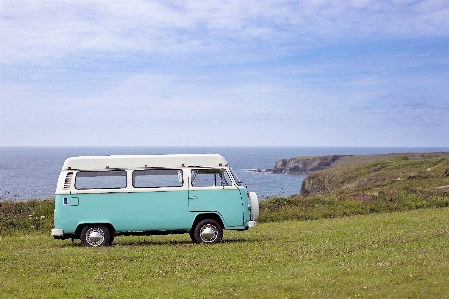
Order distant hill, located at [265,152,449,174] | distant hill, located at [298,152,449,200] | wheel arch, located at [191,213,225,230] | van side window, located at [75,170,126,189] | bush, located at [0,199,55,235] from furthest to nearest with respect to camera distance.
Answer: distant hill, located at [265,152,449,174] < distant hill, located at [298,152,449,200] < bush, located at [0,199,55,235] < wheel arch, located at [191,213,225,230] < van side window, located at [75,170,126,189]

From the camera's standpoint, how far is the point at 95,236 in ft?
65.2

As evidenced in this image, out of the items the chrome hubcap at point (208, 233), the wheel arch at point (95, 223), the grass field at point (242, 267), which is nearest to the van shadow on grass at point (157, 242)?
→ the grass field at point (242, 267)

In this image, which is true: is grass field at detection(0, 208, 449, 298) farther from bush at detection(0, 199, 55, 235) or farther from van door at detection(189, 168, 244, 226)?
bush at detection(0, 199, 55, 235)

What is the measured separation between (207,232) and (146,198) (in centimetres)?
257

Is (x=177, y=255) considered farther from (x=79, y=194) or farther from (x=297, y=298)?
(x=297, y=298)

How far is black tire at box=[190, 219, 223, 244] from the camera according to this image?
66.0 feet

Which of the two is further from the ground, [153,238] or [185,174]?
[185,174]

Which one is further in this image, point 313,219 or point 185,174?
point 313,219

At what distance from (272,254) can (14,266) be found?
25.4 ft

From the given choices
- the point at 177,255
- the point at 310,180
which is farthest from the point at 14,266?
the point at 310,180

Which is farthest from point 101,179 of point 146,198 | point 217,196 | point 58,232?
point 217,196

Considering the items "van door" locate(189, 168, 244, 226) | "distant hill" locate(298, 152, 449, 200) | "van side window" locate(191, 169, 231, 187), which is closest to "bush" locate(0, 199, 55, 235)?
"van door" locate(189, 168, 244, 226)

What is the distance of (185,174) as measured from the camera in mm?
20125

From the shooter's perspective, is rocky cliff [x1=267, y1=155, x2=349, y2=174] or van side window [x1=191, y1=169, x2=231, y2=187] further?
rocky cliff [x1=267, y1=155, x2=349, y2=174]
